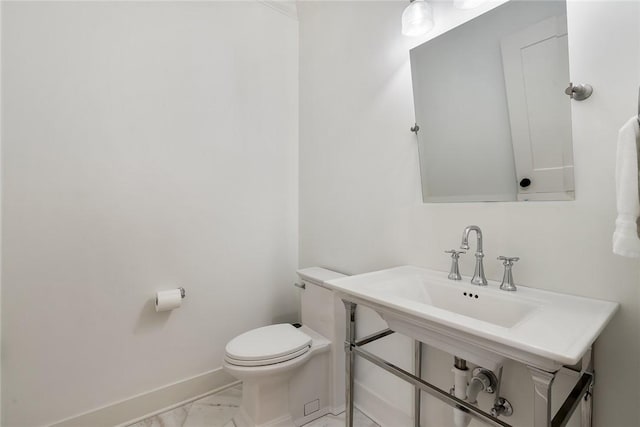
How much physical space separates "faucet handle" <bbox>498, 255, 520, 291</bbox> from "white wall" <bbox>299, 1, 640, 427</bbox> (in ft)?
0.24

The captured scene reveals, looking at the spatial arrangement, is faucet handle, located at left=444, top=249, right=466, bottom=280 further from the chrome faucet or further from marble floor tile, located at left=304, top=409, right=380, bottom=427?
marble floor tile, located at left=304, top=409, right=380, bottom=427

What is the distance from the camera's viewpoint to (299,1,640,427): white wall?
32.5 inches

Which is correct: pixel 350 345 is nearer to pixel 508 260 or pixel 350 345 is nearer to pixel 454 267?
pixel 454 267

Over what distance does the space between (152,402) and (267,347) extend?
0.81 meters

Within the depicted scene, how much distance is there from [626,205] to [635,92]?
0.41m

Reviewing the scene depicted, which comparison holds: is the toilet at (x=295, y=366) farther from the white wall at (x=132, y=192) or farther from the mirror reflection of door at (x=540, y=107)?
the mirror reflection of door at (x=540, y=107)

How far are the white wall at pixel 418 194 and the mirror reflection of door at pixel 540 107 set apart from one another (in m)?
0.03

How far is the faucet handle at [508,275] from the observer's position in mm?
963

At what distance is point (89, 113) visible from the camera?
144 cm

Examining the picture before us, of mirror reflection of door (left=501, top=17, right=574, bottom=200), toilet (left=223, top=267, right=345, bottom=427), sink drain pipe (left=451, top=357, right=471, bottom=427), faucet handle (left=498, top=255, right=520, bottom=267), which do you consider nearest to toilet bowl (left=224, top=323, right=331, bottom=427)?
toilet (left=223, top=267, right=345, bottom=427)

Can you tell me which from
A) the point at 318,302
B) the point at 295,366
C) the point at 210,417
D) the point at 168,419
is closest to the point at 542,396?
the point at 295,366

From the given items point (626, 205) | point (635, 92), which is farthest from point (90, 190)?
point (635, 92)

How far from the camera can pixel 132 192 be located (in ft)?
5.08

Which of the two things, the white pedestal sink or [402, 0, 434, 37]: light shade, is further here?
[402, 0, 434, 37]: light shade
